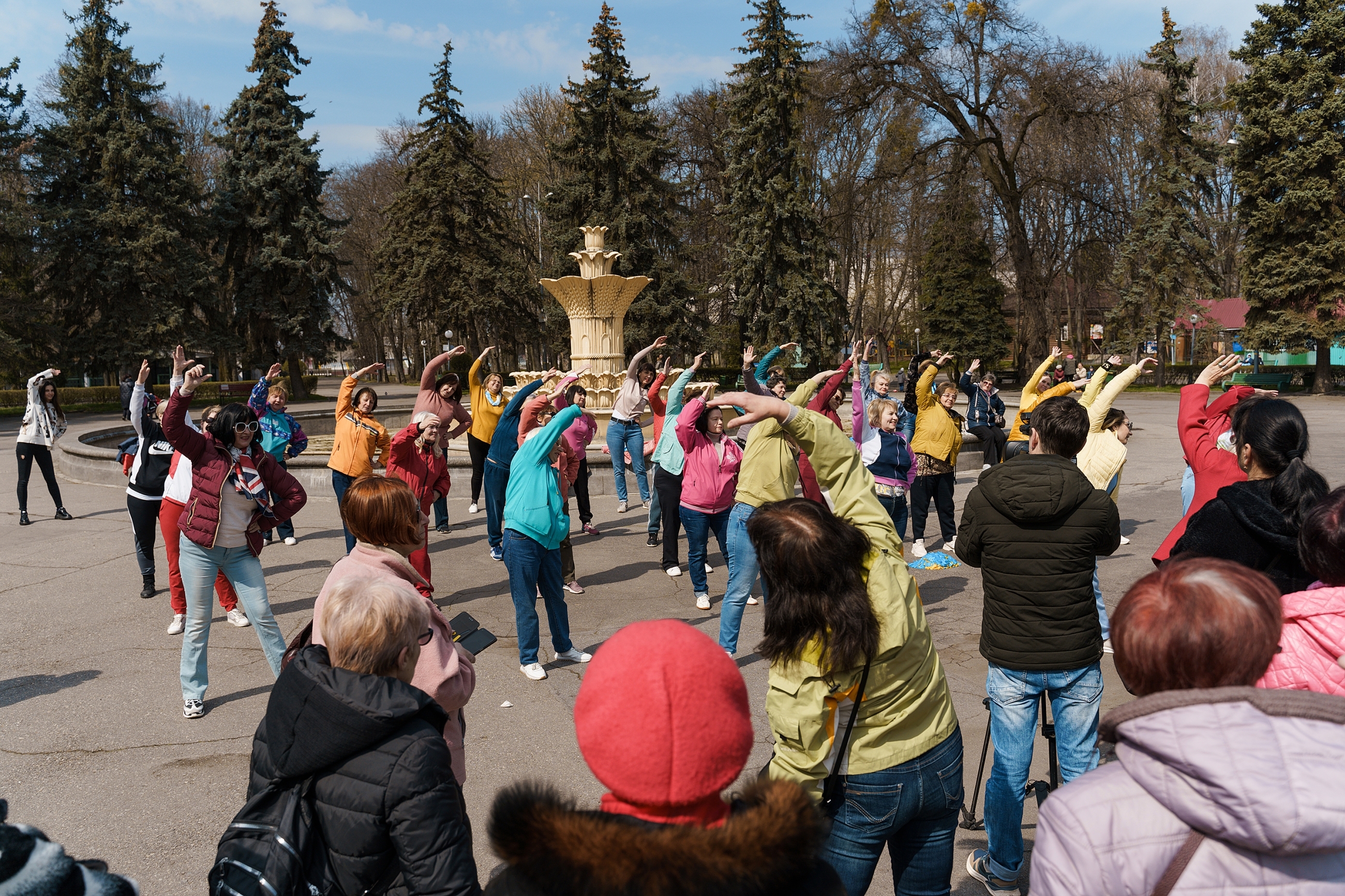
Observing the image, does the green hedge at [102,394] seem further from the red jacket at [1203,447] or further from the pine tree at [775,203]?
the red jacket at [1203,447]

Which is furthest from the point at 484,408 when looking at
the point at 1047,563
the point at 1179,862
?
the point at 1179,862

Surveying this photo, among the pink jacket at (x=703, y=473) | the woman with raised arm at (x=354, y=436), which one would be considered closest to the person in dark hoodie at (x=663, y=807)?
the pink jacket at (x=703, y=473)

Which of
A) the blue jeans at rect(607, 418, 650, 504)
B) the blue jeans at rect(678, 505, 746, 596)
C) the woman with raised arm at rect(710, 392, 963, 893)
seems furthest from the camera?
the blue jeans at rect(607, 418, 650, 504)

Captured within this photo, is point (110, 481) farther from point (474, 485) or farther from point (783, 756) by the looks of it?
point (783, 756)

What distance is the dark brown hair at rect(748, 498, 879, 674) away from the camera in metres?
2.33

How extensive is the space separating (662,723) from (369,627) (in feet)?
3.71

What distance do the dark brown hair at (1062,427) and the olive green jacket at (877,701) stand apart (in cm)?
123

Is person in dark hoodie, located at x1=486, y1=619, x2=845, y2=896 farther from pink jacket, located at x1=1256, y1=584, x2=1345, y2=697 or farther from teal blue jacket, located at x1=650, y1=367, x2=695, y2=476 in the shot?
teal blue jacket, located at x1=650, y1=367, x2=695, y2=476

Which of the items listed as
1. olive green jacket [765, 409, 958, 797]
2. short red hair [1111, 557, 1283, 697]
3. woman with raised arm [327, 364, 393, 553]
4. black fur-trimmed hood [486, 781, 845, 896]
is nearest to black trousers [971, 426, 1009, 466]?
woman with raised arm [327, 364, 393, 553]

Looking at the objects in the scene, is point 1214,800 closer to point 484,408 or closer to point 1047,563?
point 1047,563

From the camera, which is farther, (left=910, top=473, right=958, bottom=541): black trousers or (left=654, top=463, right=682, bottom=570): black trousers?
(left=910, top=473, right=958, bottom=541): black trousers

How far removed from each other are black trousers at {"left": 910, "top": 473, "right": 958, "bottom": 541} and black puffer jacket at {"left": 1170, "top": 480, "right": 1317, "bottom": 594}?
17.9ft

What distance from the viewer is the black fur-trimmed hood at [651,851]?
1356 mm

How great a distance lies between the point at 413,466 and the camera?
276 inches
